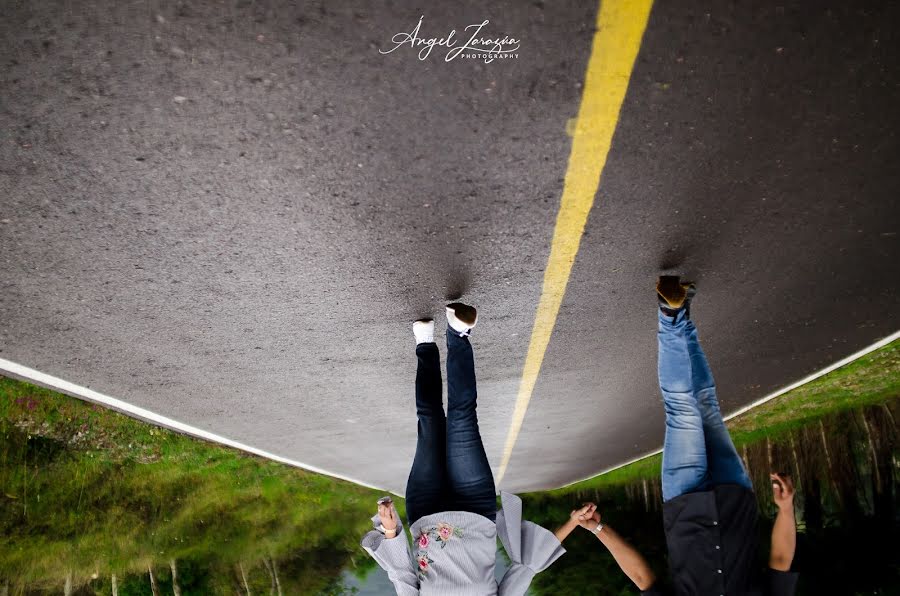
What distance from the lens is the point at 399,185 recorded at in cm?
254

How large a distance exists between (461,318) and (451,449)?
755mm

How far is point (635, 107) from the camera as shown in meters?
2.31

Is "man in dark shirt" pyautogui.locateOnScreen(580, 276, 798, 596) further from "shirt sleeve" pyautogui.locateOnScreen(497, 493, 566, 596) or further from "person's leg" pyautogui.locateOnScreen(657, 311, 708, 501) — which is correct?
"shirt sleeve" pyautogui.locateOnScreen(497, 493, 566, 596)

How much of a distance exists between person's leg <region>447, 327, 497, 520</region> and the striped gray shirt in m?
0.12

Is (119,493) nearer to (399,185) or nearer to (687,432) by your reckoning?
(399,185)

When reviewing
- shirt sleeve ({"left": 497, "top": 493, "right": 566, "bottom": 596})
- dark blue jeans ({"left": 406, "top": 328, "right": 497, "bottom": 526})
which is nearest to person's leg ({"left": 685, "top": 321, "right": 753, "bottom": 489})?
shirt sleeve ({"left": 497, "top": 493, "right": 566, "bottom": 596})

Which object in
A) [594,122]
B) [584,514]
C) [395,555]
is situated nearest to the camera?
[594,122]

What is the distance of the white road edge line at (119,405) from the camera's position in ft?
12.1

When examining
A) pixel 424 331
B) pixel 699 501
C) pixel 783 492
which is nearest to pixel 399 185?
pixel 424 331

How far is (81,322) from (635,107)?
3434 mm

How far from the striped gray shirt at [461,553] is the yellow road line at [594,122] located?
53.5 inches

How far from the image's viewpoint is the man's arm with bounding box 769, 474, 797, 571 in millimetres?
2504

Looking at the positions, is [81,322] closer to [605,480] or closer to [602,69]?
[602,69]

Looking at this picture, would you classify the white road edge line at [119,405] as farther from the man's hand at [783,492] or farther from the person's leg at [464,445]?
the man's hand at [783,492]
